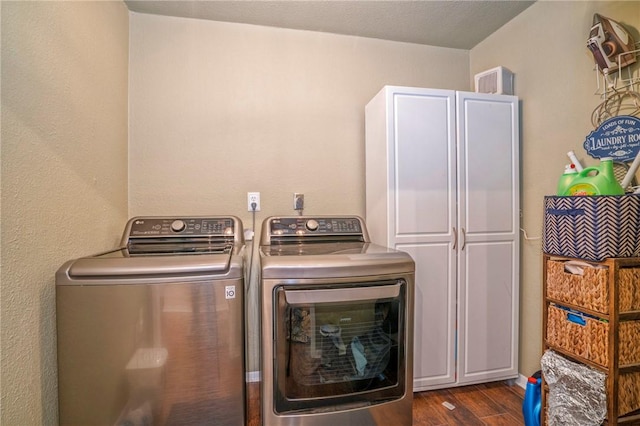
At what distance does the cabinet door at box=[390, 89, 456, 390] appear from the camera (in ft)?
5.76

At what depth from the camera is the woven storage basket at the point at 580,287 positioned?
116cm

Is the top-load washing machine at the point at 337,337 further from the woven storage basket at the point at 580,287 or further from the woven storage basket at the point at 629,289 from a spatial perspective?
the woven storage basket at the point at 629,289

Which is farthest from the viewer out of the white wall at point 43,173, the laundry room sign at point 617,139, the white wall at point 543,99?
the white wall at point 543,99

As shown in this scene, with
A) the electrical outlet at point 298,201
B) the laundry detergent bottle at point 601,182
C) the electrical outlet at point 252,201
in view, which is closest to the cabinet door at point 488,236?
the laundry detergent bottle at point 601,182

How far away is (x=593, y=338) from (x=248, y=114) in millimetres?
2234

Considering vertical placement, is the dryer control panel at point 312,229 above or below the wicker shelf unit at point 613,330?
above

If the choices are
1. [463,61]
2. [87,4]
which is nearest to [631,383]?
[463,61]

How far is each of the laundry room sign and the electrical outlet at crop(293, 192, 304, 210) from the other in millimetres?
1681

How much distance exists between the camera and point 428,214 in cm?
179

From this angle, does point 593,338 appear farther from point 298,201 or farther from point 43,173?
point 43,173

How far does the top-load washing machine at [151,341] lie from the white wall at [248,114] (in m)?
0.85

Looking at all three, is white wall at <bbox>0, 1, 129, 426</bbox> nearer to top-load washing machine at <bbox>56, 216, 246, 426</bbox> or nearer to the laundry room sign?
top-load washing machine at <bbox>56, 216, 246, 426</bbox>

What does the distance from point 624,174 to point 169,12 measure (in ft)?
9.20

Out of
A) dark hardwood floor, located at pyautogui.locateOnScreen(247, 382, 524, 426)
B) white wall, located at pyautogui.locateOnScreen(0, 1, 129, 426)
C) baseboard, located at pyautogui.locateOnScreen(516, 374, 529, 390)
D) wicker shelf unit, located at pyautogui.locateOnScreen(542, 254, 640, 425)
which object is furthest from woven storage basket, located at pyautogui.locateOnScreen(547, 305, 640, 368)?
white wall, located at pyautogui.locateOnScreen(0, 1, 129, 426)
